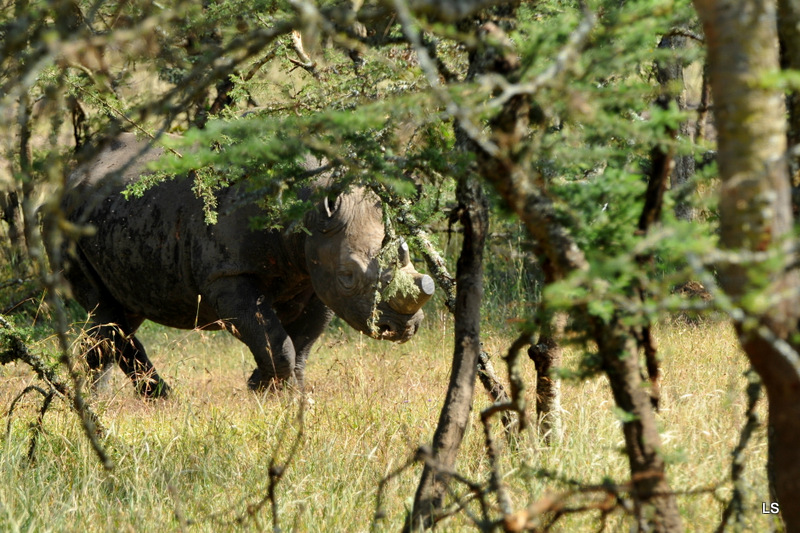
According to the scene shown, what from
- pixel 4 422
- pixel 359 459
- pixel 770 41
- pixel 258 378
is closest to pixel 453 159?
pixel 770 41

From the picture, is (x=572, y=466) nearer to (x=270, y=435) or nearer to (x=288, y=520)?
(x=288, y=520)

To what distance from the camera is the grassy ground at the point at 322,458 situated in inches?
132

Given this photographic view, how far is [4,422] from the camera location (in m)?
4.95

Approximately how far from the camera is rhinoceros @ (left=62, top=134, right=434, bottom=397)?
5586mm

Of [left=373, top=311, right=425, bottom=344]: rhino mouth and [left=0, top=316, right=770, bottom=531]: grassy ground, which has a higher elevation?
[left=373, top=311, right=425, bottom=344]: rhino mouth

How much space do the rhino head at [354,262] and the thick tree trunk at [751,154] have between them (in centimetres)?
360

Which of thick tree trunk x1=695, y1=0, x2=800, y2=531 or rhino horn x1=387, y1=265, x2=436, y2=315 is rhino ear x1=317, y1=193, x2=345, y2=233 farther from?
thick tree trunk x1=695, y1=0, x2=800, y2=531

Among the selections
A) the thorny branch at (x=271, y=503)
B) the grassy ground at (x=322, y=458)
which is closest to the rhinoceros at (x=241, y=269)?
the grassy ground at (x=322, y=458)

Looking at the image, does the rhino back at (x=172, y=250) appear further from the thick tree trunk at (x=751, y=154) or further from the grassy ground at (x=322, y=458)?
the thick tree trunk at (x=751, y=154)

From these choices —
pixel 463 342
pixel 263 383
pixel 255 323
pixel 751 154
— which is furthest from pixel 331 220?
pixel 751 154

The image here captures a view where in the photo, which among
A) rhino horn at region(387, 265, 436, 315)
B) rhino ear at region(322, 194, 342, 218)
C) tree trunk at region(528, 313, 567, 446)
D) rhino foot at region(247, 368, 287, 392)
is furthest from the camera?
rhino foot at region(247, 368, 287, 392)

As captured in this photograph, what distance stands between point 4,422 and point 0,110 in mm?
3766

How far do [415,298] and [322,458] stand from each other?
150 centimetres

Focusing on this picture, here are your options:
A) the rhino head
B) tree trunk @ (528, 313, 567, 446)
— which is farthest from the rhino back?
tree trunk @ (528, 313, 567, 446)
